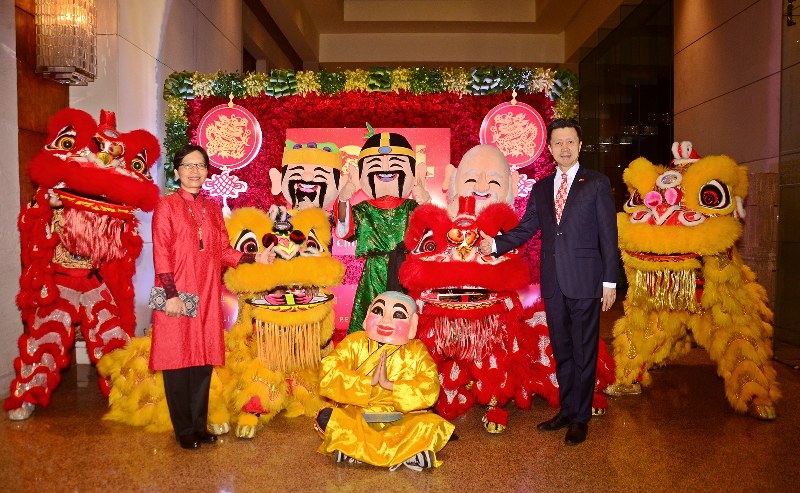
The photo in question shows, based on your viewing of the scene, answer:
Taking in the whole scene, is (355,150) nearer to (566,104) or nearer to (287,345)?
(566,104)

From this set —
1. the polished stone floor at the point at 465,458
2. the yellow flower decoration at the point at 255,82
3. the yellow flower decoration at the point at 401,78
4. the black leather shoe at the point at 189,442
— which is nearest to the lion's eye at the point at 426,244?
the polished stone floor at the point at 465,458

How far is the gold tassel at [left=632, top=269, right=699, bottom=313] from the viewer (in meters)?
3.73

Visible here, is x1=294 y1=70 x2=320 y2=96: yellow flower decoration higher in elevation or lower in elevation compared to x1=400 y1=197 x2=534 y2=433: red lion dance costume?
higher

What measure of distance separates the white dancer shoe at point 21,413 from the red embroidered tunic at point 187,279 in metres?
1.08

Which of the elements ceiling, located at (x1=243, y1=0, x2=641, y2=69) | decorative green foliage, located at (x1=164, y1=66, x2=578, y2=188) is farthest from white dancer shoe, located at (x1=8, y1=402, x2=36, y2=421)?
ceiling, located at (x1=243, y1=0, x2=641, y2=69)

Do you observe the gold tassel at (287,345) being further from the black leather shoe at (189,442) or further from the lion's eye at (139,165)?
the lion's eye at (139,165)

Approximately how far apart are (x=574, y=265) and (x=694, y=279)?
1.03 m

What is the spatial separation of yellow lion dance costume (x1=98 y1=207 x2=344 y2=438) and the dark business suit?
1173 mm

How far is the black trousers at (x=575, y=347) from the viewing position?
10.5 ft

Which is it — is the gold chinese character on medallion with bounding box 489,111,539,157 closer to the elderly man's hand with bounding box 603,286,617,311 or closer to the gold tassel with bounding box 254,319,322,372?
the elderly man's hand with bounding box 603,286,617,311

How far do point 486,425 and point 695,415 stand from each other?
130 cm

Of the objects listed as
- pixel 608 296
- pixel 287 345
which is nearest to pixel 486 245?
pixel 608 296

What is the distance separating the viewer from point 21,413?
3.47m

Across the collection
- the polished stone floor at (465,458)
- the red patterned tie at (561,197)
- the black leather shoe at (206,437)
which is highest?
the red patterned tie at (561,197)
